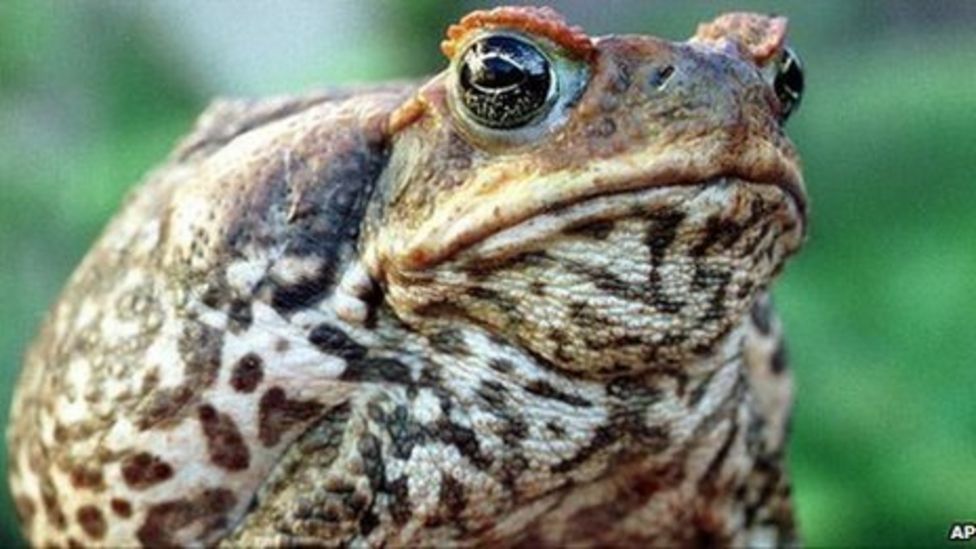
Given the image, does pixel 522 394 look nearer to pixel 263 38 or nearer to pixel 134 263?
pixel 134 263

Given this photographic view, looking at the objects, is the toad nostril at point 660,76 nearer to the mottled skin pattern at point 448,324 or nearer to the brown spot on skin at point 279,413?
the mottled skin pattern at point 448,324

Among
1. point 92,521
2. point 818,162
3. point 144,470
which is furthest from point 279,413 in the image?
point 818,162

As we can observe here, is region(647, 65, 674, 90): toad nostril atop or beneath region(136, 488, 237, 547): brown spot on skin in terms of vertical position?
atop

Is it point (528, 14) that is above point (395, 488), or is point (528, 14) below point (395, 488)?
above

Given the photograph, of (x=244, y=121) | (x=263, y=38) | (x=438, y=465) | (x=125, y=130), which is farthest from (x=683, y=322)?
(x=263, y=38)

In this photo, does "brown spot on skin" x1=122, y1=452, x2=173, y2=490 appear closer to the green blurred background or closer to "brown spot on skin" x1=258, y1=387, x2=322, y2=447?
"brown spot on skin" x1=258, y1=387, x2=322, y2=447

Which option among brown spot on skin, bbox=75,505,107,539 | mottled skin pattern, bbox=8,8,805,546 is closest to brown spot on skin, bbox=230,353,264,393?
mottled skin pattern, bbox=8,8,805,546


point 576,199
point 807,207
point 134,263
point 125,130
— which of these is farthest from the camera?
point 125,130
